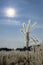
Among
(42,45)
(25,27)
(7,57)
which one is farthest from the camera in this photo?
(25,27)

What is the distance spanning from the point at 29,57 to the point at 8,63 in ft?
5.50

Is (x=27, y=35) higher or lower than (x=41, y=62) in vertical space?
higher

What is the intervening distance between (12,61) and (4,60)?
50 centimetres

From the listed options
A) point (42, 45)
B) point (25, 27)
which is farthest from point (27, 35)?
point (42, 45)

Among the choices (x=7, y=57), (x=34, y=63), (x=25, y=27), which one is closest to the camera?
(x=34, y=63)

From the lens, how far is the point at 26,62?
1270 cm

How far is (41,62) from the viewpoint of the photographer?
12.6 m

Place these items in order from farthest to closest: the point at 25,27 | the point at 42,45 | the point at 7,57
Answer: the point at 25,27 → the point at 42,45 → the point at 7,57

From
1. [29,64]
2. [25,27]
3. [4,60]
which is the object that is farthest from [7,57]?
[25,27]

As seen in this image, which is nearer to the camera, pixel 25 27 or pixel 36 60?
pixel 36 60

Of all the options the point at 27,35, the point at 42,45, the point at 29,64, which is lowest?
the point at 29,64

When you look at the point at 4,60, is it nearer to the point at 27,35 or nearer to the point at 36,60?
the point at 36,60

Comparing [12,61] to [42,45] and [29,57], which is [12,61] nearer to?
[29,57]

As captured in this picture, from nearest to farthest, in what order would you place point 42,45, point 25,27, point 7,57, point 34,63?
point 34,63, point 7,57, point 42,45, point 25,27
